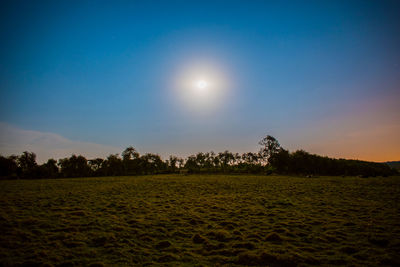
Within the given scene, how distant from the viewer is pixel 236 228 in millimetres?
10953

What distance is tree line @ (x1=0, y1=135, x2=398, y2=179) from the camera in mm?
72812

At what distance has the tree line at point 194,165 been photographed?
72812 mm

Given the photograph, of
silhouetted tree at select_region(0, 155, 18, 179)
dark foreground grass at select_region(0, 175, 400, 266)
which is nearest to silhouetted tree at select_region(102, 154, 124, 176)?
silhouetted tree at select_region(0, 155, 18, 179)

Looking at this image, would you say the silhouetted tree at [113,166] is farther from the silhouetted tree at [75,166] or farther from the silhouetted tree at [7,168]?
the silhouetted tree at [7,168]

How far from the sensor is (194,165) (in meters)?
118

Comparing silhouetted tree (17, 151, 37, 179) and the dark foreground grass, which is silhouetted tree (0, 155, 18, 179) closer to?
silhouetted tree (17, 151, 37, 179)

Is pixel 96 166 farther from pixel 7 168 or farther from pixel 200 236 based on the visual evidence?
pixel 200 236

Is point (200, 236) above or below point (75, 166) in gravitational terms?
below

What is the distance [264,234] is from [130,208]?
1162 centimetres

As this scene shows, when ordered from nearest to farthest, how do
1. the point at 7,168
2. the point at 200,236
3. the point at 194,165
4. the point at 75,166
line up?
the point at 200,236, the point at 7,168, the point at 75,166, the point at 194,165

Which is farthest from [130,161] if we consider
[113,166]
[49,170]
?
[49,170]

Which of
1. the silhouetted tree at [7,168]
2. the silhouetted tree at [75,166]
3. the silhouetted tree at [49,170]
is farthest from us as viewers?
the silhouetted tree at [75,166]

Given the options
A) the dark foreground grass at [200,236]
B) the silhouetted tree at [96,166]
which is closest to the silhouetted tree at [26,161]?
the silhouetted tree at [96,166]

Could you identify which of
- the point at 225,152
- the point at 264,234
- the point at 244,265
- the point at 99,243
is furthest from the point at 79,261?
the point at 225,152
